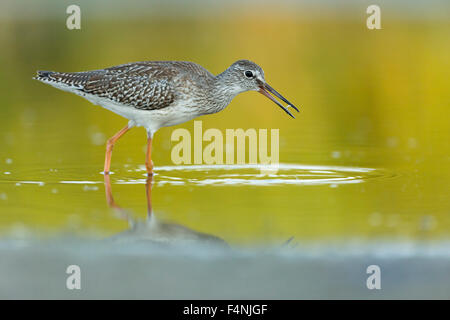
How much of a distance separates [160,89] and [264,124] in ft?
17.2

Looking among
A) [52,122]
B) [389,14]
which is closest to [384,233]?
[52,122]

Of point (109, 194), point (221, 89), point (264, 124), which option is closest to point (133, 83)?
point (221, 89)

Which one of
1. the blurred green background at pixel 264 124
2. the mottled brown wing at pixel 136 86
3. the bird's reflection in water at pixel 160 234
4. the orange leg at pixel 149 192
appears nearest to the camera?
the bird's reflection in water at pixel 160 234

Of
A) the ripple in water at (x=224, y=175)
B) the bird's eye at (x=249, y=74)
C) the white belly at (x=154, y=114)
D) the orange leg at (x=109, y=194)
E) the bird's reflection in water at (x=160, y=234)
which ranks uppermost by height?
the bird's eye at (x=249, y=74)

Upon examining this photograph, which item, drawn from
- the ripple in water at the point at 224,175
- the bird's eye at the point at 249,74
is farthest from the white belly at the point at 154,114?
the bird's eye at the point at 249,74

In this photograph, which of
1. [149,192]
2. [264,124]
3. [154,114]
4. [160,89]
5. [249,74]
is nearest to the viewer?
[149,192]

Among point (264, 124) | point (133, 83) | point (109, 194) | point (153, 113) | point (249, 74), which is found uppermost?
point (249, 74)

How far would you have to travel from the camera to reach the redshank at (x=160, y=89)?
13.3m

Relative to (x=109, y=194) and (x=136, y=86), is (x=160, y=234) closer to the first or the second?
(x=109, y=194)

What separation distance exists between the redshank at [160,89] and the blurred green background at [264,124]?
3.14 ft

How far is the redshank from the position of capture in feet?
43.5

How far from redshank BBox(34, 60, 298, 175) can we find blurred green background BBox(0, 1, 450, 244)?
3.14ft

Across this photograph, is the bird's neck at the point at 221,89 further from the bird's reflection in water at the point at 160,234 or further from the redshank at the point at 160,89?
the bird's reflection in water at the point at 160,234

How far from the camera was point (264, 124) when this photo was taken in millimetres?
18109
